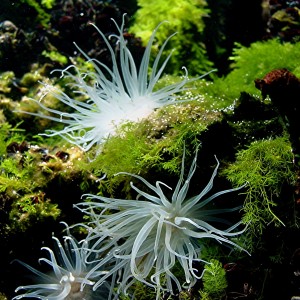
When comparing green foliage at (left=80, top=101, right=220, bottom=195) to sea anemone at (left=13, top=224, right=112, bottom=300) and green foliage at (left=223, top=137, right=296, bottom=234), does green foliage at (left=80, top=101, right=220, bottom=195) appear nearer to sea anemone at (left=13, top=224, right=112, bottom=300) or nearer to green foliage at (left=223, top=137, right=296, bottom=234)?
green foliage at (left=223, top=137, right=296, bottom=234)

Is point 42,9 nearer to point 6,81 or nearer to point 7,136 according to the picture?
point 6,81

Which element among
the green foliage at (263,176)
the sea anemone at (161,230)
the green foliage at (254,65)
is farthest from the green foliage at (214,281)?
the green foliage at (254,65)

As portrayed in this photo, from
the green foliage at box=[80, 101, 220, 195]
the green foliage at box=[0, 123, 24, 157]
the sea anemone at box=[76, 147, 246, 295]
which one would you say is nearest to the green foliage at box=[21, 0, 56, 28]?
the green foliage at box=[0, 123, 24, 157]

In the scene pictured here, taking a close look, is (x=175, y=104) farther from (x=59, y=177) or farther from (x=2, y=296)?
(x=2, y=296)

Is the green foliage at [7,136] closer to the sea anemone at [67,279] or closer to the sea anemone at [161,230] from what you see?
the sea anemone at [67,279]

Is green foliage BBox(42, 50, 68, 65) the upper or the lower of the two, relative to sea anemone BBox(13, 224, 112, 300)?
upper
